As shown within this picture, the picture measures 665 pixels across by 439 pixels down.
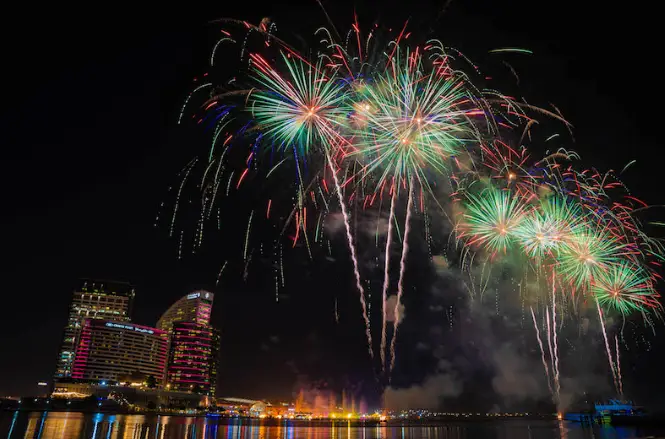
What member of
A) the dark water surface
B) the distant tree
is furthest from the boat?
the distant tree

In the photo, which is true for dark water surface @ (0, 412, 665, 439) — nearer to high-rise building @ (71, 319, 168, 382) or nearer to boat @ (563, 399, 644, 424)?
boat @ (563, 399, 644, 424)

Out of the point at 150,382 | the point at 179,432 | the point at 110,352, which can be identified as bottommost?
the point at 179,432

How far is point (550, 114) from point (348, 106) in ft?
33.0

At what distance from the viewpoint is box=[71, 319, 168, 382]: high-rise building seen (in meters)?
177

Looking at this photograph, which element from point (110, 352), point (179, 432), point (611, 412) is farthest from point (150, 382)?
point (611, 412)

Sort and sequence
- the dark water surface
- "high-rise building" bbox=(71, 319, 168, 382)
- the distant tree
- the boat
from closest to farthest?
the dark water surface
the boat
"high-rise building" bbox=(71, 319, 168, 382)
the distant tree

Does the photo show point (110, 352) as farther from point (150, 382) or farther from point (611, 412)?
point (611, 412)

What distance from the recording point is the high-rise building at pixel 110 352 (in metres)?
177

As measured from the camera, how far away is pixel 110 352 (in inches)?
7229

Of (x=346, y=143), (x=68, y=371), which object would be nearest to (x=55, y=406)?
(x=68, y=371)

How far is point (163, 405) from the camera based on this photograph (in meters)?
180

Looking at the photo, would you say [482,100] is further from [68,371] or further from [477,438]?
[68,371]

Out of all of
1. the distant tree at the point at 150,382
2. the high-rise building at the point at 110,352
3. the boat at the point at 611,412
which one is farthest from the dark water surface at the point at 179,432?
the high-rise building at the point at 110,352

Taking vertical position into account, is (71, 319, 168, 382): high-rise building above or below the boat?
above
